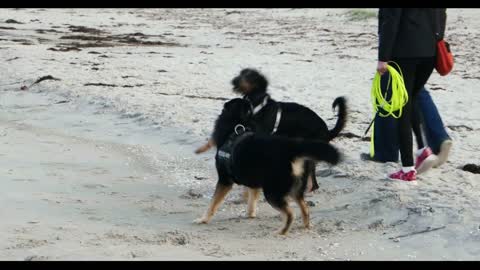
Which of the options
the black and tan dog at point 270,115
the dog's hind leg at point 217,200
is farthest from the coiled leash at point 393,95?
the dog's hind leg at point 217,200

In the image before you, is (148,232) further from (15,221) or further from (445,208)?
(445,208)

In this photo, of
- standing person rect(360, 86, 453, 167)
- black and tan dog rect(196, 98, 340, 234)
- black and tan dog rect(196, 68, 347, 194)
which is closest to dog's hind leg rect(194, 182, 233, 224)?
black and tan dog rect(196, 98, 340, 234)

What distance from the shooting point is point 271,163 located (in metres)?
4.55

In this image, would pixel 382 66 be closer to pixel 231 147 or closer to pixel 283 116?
pixel 283 116

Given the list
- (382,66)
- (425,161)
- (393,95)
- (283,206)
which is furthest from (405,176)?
(283,206)

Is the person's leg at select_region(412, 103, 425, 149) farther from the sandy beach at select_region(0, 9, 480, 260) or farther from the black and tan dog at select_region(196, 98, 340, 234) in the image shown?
the black and tan dog at select_region(196, 98, 340, 234)

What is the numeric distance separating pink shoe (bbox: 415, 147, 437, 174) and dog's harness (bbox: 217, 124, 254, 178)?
4.99 feet

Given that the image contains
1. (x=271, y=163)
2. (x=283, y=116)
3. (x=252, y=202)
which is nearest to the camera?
(x=271, y=163)

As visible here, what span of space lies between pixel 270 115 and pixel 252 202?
61cm

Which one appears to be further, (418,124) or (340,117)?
(418,124)

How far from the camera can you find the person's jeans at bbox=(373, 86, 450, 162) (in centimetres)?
576

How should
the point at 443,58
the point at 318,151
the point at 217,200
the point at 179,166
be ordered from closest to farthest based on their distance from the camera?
the point at 318,151, the point at 217,200, the point at 443,58, the point at 179,166

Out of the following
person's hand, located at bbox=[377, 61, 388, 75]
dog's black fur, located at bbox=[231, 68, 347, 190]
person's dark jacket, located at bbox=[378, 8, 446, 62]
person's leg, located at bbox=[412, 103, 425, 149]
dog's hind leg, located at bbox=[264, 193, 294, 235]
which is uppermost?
person's dark jacket, located at bbox=[378, 8, 446, 62]
